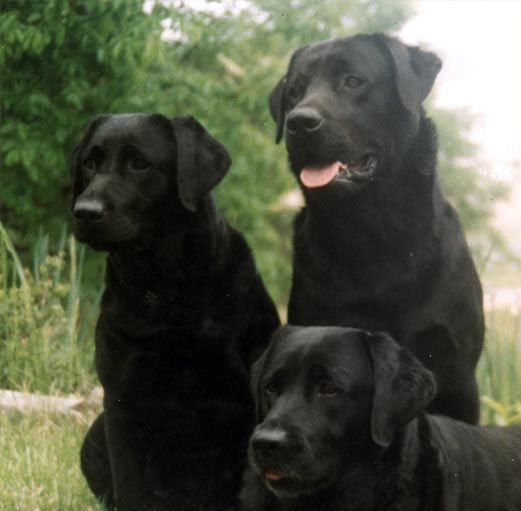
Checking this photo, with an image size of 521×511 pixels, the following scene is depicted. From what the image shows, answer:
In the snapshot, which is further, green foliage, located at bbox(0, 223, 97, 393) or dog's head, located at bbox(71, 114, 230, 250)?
green foliage, located at bbox(0, 223, 97, 393)

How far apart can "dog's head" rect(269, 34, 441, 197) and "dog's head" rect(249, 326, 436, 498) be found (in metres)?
0.77

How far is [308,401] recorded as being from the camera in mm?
3721

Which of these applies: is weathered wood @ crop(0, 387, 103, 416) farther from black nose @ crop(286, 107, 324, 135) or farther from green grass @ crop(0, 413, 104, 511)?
black nose @ crop(286, 107, 324, 135)

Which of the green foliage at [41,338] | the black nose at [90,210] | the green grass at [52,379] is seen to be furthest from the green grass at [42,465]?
the black nose at [90,210]

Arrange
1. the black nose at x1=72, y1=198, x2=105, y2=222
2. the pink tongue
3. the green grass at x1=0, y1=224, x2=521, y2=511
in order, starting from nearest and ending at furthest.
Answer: the black nose at x1=72, y1=198, x2=105, y2=222 → the pink tongue → the green grass at x1=0, y1=224, x2=521, y2=511

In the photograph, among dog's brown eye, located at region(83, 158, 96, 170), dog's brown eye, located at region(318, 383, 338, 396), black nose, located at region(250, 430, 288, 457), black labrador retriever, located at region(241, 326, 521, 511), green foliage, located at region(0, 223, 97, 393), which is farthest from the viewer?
green foliage, located at region(0, 223, 97, 393)

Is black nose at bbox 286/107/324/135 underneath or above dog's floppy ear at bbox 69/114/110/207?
above

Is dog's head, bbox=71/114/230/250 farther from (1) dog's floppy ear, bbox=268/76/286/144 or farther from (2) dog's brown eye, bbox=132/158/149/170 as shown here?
(1) dog's floppy ear, bbox=268/76/286/144

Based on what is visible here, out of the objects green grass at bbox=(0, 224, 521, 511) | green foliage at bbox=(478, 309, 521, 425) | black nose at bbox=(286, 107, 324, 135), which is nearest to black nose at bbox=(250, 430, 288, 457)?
black nose at bbox=(286, 107, 324, 135)

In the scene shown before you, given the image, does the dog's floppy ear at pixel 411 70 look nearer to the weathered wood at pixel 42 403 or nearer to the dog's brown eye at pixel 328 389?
the dog's brown eye at pixel 328 389

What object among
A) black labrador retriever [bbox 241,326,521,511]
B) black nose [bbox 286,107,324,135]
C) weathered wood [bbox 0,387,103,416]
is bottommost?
weathered wood [bbox 0,387,103,416]

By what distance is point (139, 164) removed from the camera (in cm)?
444

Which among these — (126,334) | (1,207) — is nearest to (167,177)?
(126,334)

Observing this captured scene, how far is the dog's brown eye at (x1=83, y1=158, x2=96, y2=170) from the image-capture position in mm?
4538
